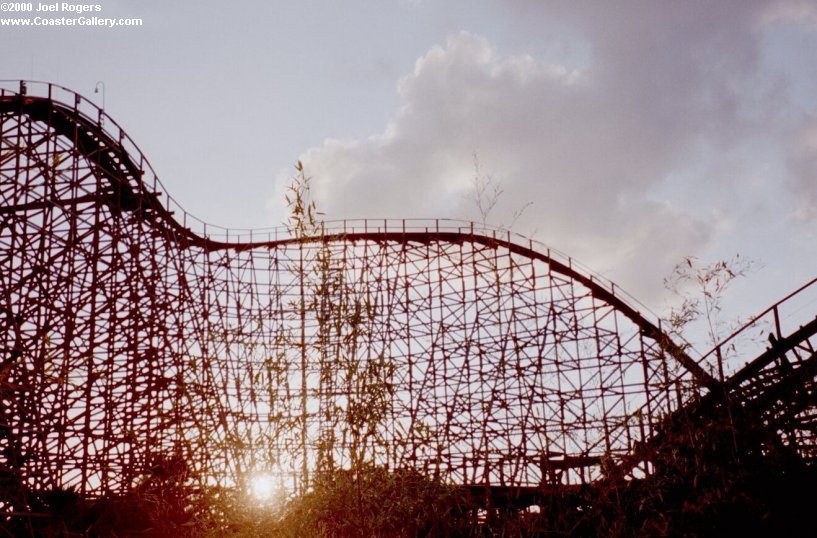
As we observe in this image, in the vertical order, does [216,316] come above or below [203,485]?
above

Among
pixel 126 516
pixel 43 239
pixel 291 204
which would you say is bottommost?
pixel 126 516

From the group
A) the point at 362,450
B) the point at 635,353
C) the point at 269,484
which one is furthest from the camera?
the point at 635,353

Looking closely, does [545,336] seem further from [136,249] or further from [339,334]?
[339,334]

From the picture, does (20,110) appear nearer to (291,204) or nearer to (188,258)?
(188,258)

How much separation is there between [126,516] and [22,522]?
5.92 ft

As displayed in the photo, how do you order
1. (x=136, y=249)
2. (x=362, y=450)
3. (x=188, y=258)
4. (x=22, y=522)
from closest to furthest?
(x=362, y=450) → (x=22, y=522) → (x=136, y=249) → (x=188, y=258)

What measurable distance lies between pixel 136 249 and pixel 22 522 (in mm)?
5094

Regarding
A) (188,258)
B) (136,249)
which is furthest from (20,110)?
(188,258)

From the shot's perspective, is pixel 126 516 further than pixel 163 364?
No

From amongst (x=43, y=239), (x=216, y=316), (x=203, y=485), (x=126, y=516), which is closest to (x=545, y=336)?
(x=216, y=316)

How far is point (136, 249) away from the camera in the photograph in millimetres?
13430

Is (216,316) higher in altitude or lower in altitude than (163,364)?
higher

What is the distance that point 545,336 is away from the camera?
15.4m

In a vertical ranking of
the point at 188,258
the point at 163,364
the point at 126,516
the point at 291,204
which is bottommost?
the point at 126,516
